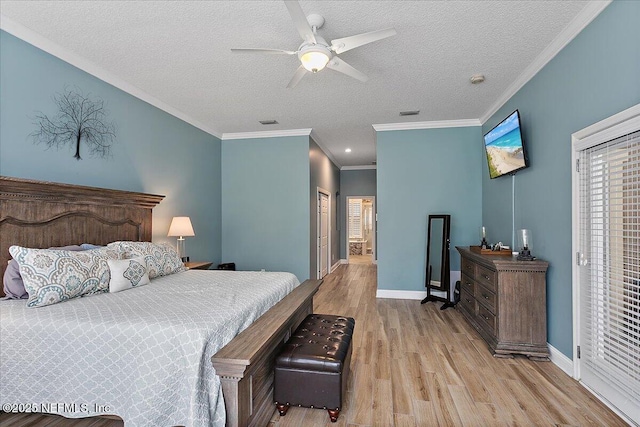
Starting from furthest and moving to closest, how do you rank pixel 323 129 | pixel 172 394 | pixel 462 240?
pixel 323 129, pixel 462 240, pixel 172 394

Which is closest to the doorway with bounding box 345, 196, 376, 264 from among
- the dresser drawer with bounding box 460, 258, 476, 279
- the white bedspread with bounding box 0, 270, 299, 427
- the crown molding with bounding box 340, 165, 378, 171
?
the crown molding with bounding box 340, 165, 378, 171

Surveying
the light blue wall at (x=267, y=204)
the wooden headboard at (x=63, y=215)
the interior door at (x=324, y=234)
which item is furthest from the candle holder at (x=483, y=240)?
the wooden headboard at (x=63, y=215)

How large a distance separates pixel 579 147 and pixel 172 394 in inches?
Answer: 129

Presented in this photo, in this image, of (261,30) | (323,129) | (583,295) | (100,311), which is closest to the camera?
(100,311)

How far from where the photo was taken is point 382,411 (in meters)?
2.09

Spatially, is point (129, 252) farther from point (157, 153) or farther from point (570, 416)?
point (570, 416)

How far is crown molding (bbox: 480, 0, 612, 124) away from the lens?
2242 millimetres

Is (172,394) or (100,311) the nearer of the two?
(172,394)

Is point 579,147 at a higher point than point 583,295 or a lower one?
higher

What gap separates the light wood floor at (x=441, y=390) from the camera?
6.51 ft

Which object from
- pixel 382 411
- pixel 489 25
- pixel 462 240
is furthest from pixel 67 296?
pixel 462 240

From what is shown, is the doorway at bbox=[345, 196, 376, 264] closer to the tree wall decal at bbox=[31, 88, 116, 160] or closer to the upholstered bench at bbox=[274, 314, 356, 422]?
the tree wall decal at bbox=[31, 88, 116, 160]

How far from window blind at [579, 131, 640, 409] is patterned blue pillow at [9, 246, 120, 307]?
11.8 feet

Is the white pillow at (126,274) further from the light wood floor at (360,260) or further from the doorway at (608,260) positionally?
the light wood floor at (360,260)
